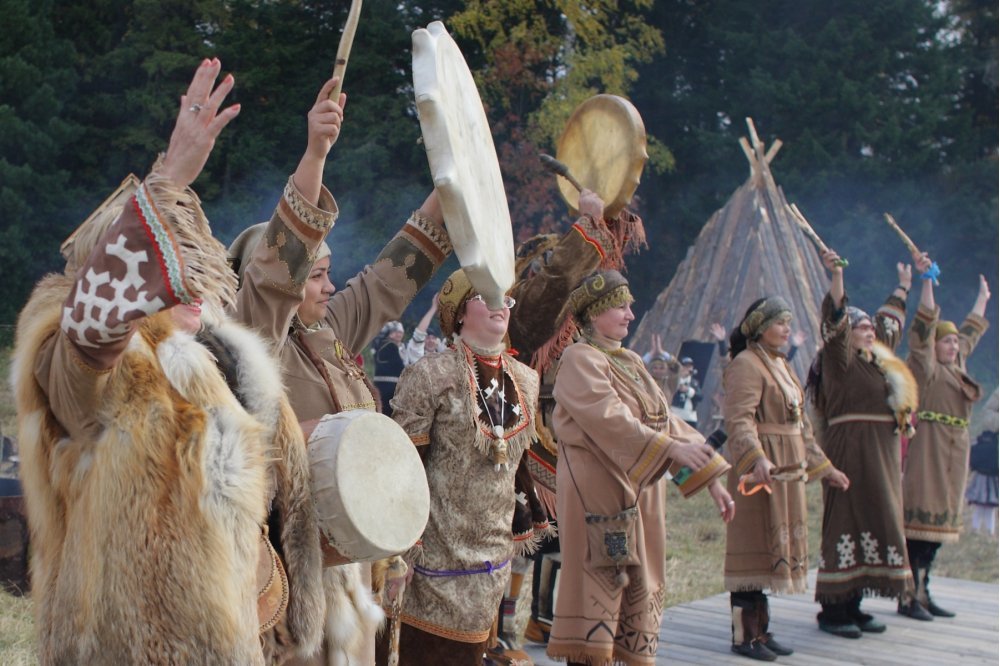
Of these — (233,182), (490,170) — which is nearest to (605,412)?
(490,170)

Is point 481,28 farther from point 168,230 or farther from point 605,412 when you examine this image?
point 168,230

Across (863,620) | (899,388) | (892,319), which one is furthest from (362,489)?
(892,319)

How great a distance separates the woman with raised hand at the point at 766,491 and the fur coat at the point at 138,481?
3.71 metres

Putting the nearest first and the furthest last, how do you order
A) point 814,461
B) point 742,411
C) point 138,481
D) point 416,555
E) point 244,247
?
point 138,481 → point 244,247 → point 416,555 → point 742,411 → point 814,461

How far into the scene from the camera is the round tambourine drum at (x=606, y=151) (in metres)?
4.18

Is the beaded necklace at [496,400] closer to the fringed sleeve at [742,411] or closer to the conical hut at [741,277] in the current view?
the fringed sleeve at [742,411]

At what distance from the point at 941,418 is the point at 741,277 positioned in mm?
7509

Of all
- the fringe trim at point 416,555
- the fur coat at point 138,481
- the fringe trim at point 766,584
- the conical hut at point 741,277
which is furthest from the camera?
the conical hut at point 741,277

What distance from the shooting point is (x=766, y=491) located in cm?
550

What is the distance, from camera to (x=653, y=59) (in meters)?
21.3

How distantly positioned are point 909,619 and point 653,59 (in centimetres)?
1617

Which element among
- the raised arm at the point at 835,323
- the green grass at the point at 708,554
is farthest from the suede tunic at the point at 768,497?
the green grass at the point at 708,554

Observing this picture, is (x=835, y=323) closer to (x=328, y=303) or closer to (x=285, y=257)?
(x=328, y=303)

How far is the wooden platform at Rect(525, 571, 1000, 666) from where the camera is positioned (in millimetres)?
5594
